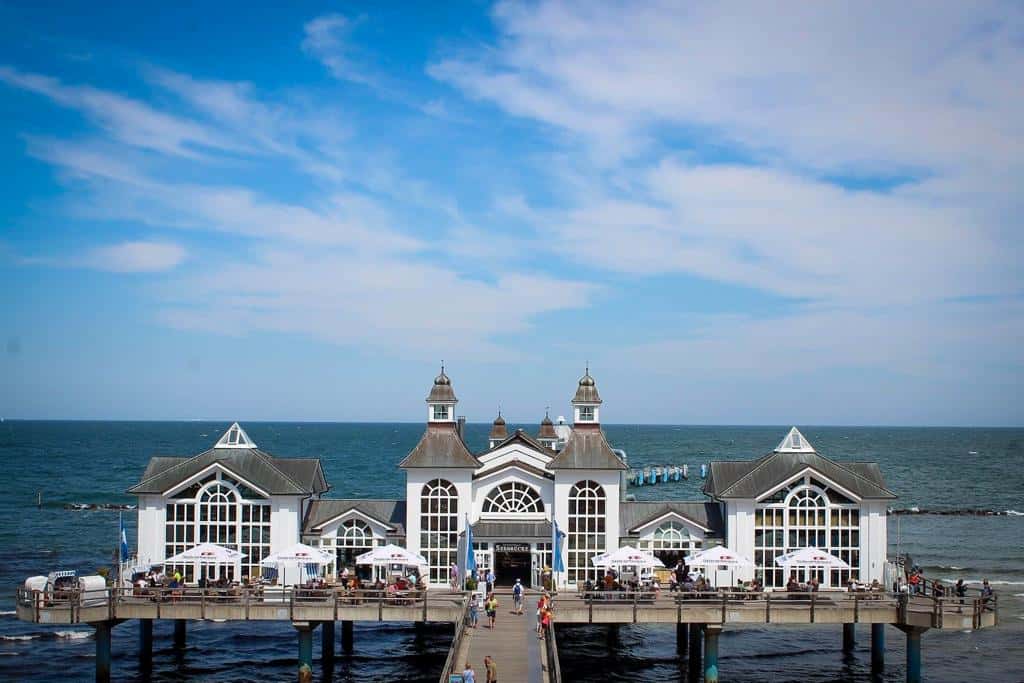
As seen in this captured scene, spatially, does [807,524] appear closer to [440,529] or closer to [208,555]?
[440,529]

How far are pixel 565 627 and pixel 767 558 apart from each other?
11.9 meters

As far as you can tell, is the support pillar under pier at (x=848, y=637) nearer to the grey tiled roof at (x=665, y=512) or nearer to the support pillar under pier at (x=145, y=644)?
the grey tiled roof at (x=665, y=512)

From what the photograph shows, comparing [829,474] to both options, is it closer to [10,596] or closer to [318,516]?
[318,516]

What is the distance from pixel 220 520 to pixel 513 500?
39.0 feet

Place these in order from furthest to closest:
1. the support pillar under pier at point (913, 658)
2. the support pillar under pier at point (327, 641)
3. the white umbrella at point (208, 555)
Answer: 1. the support pillar under pier at point (327, 641)
2. the white umbrella at point (208, 555)
3. the support pillar under pier at point (913, 658)

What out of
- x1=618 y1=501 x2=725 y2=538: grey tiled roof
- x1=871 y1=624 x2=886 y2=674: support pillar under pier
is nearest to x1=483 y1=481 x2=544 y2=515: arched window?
x1=618 y1=501 x2=725 y2=538: grey tiled roof

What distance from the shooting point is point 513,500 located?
4512cm

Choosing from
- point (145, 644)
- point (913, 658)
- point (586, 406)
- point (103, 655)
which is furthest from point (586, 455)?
point (103, 655)

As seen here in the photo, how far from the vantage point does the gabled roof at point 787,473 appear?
4306cm

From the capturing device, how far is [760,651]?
48.3 m

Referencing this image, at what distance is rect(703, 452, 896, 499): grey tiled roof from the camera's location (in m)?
43.1

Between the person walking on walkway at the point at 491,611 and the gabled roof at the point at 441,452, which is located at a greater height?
the gabled roof at the point at 441,452

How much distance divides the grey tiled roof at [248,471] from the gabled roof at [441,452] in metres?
4.03

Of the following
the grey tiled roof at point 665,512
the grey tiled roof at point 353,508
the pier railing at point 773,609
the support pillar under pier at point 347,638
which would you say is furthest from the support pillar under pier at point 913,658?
the support pillar under pier at point 347,638
